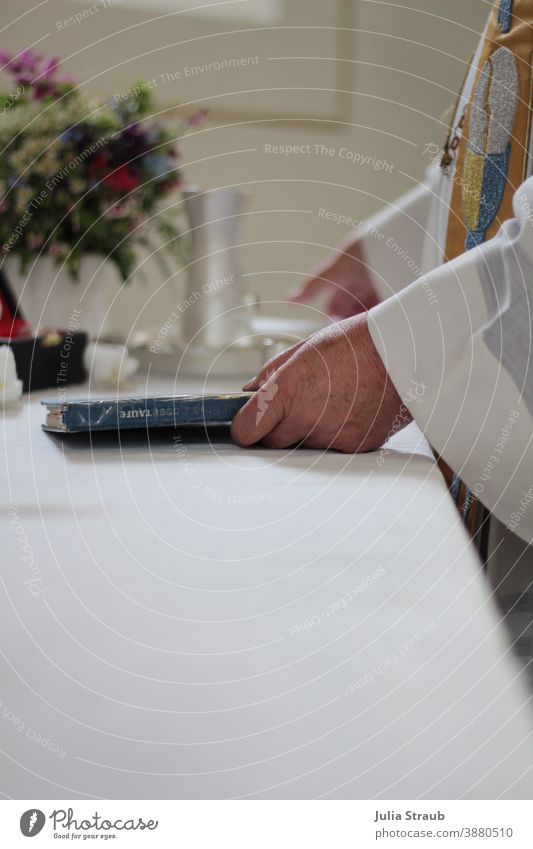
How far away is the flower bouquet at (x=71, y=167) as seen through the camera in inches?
43.0

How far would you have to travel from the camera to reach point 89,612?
296mm

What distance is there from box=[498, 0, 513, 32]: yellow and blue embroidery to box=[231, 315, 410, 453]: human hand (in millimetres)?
330

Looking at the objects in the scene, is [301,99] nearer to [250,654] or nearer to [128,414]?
[128,414]

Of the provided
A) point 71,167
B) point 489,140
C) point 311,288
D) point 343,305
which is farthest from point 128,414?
point 343,305

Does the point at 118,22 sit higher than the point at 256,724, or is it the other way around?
the point at 118,22

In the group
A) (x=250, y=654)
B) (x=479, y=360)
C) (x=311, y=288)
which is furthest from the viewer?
(x=311, y=288)

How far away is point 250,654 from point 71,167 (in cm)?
95

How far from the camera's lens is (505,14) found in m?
0.67

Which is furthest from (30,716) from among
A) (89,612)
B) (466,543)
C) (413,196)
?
(413,196)

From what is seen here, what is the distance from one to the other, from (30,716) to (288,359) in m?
0.36

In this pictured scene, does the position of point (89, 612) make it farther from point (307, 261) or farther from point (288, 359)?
point (307, 261)

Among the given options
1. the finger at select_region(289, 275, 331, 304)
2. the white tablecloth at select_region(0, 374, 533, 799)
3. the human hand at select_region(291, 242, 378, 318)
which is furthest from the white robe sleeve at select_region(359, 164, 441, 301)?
the white tablecloth at select_region(0, 374, 533, 799)

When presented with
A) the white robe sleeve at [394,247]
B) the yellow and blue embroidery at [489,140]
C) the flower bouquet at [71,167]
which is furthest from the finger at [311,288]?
the yellow and blue embroidery at [489,140]

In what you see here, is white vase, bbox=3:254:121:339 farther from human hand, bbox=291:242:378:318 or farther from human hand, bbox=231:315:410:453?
human hand, bbox=231:315:410:453
